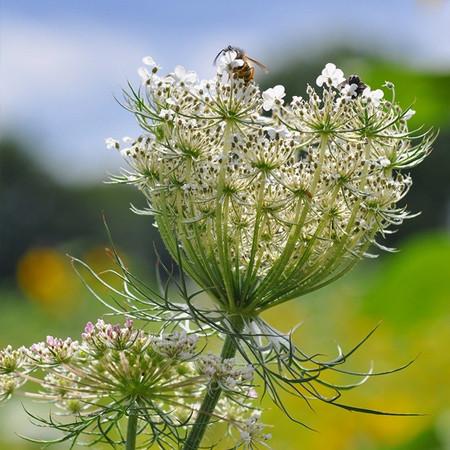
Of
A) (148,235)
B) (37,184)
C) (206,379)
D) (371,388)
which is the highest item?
(37,184)

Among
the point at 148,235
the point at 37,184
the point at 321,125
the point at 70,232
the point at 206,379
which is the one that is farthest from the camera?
the point at 37,184

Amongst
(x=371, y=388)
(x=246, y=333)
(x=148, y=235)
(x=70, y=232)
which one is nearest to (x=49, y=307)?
(x=371, y=388)

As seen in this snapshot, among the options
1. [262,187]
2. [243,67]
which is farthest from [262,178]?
[243,67]

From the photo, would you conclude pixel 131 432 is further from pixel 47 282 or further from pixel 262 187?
pixel 47 282

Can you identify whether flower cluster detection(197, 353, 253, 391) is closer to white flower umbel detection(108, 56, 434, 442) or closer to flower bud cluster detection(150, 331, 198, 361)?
flower bud cluster detection(150, 331, 198, 361)

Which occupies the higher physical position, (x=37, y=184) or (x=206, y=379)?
(x=37, y=184)

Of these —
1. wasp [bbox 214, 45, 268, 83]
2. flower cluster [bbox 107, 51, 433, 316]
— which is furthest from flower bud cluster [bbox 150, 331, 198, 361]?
wasp [bbox 214, 45, 268, 83]

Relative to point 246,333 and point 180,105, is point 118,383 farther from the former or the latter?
point 180,105

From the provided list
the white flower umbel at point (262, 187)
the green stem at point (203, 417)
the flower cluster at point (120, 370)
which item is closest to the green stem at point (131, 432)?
the flower cluster at point (120, 370)

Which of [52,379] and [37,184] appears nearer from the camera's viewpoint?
[52,379]
